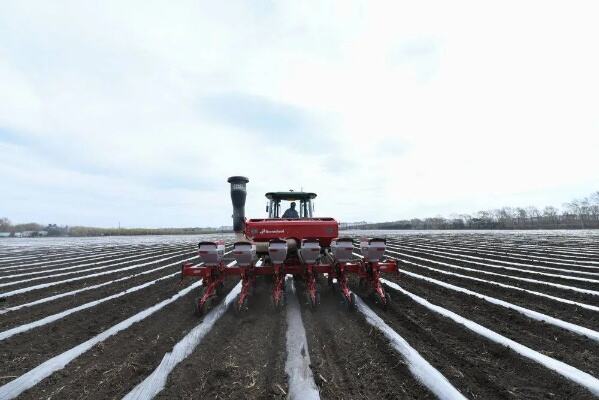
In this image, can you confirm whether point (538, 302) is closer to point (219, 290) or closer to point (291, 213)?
point (291, 213)

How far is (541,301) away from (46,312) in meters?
8.03

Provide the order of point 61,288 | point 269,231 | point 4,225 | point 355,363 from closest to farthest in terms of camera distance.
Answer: point 355,363, point 269,231, point 61,288, point 4,225

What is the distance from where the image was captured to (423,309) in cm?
510

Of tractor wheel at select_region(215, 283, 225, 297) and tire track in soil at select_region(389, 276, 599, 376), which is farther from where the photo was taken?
tractor wheel at select_region(215, 283, 225, 297)

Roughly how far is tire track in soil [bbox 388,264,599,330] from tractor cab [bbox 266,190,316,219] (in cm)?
261

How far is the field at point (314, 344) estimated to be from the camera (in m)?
2.89

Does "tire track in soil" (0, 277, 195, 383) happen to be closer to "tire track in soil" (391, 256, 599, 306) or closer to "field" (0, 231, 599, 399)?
"field" (0, 231, 599, 399)

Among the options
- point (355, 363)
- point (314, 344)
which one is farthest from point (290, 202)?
point (355, 363)

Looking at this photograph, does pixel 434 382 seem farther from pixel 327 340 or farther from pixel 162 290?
pixel 162 290

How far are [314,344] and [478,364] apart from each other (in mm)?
1702

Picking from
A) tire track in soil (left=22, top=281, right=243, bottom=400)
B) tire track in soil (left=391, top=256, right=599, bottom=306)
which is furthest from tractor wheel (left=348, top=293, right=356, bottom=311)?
tire track in soil (left=391, top=256, right=599, bottom=306)

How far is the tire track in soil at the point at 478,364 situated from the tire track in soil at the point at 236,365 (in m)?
1.56

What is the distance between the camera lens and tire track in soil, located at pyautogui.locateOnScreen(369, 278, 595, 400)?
274cm

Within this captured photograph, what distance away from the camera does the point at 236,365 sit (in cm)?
334
